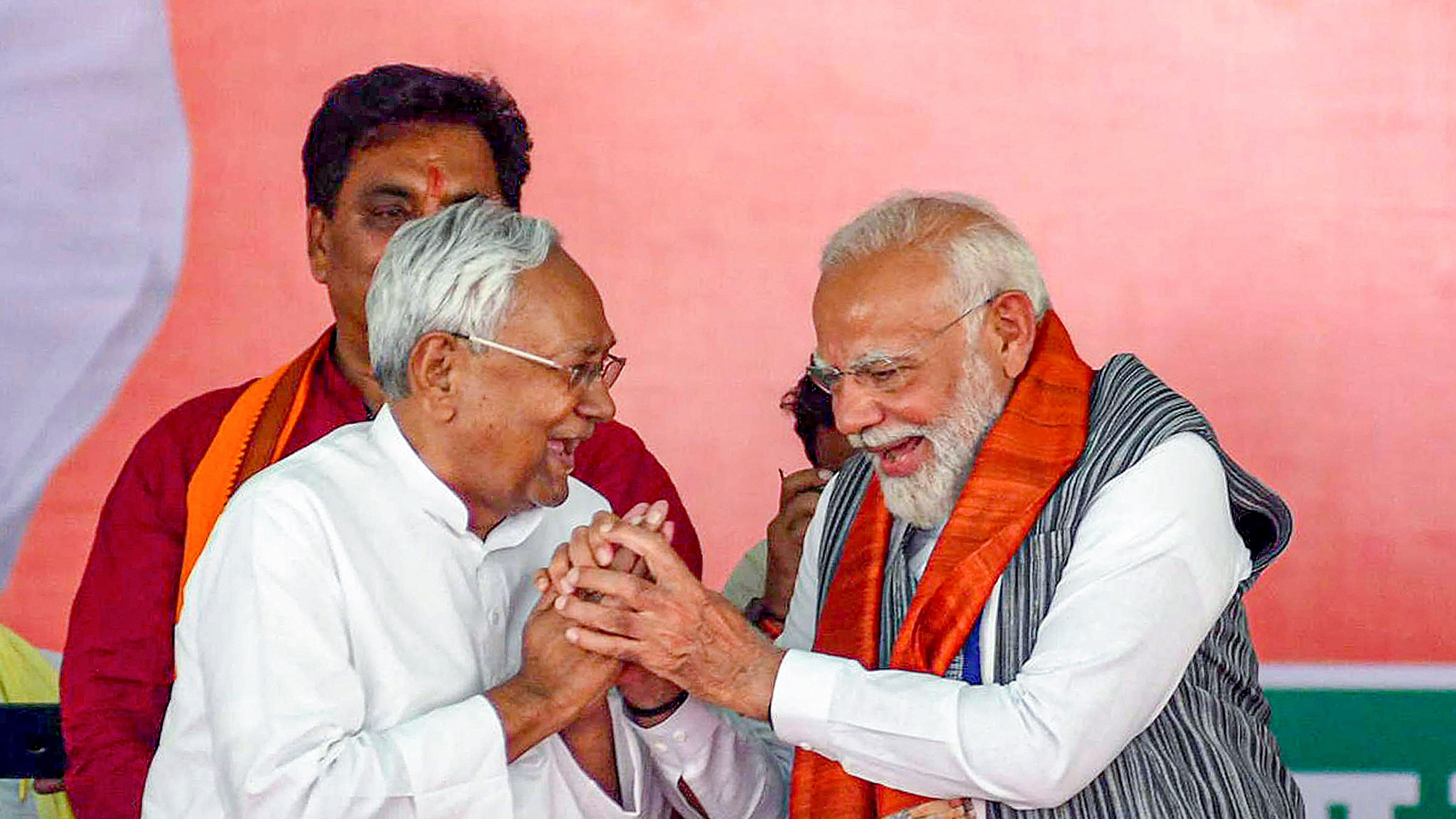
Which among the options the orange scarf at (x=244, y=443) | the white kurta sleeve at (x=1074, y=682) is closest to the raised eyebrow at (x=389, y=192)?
the orange scarf at (x=244, y=443)

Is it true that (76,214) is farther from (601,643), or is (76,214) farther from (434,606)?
(601,643)

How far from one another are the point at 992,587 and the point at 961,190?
1899 mm

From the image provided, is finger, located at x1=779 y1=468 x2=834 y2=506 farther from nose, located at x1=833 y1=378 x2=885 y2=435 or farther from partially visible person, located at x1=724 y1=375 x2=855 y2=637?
nose, located at x1=833 y1=378 x2=885 y2=435

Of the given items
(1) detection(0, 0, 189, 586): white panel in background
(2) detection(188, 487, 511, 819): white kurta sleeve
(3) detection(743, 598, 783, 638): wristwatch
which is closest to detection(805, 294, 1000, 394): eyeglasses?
(2) detection(188, 487, 511, 819): white kurta sleeve

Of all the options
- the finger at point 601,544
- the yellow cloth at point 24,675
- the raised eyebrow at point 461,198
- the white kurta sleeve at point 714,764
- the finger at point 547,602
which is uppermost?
the raised eyebrow at point 461,198

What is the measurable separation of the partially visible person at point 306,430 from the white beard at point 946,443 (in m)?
0.56

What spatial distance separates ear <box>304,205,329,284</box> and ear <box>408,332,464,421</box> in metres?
0.86

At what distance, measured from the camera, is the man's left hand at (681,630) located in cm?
261

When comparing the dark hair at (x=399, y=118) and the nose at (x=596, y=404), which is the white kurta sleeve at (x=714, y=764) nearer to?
the nose at (x=596, y=404)

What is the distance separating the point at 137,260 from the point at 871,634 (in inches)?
93.2

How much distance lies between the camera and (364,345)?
330 cm

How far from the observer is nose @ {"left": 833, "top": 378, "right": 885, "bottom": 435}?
2799mm

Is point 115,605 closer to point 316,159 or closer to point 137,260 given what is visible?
point 316,159

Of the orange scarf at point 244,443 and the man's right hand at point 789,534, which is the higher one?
the orange scarf at point 244,443
